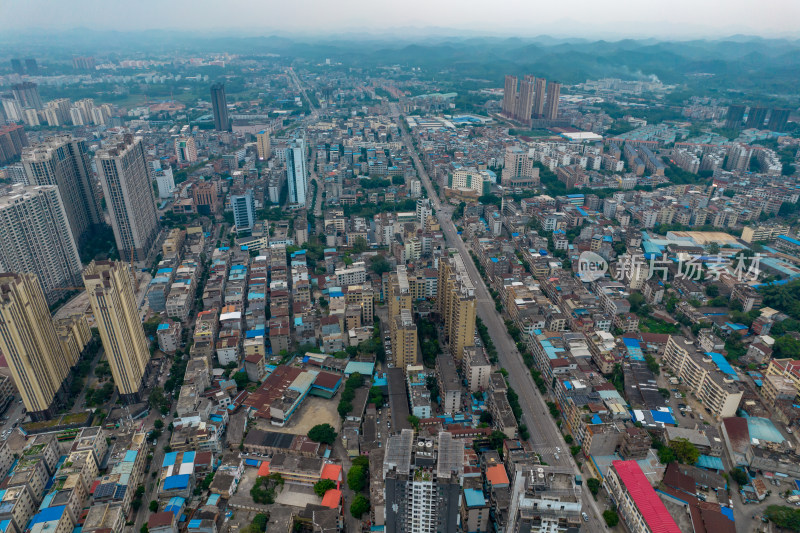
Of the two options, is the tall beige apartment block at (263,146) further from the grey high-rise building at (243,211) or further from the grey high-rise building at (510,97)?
the grey high-rise building at (510,97)

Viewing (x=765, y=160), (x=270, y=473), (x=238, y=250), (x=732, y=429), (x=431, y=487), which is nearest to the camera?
(x=431, y=487)

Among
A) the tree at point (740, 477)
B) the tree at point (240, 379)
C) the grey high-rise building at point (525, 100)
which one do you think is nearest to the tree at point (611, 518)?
the tree at point (740, 477)

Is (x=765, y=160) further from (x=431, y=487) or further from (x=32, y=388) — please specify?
(x=32, y=388)

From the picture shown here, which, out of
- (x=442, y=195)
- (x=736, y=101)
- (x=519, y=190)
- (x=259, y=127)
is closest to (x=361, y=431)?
(x=442, y=195)

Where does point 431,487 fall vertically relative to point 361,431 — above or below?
above

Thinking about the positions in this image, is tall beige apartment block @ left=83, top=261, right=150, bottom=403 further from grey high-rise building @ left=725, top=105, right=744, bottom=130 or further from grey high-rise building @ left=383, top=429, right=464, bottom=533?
grey high-rise building @ left=725, top=105, right=744, bottom=130

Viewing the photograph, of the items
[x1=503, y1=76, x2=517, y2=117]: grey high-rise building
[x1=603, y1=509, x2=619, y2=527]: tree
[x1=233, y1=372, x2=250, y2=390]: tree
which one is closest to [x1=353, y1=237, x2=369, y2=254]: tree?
[x1=233, y1=372, x2=250, y2=390]: tree

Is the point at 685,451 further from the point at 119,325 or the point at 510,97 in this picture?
the point at 510,97
